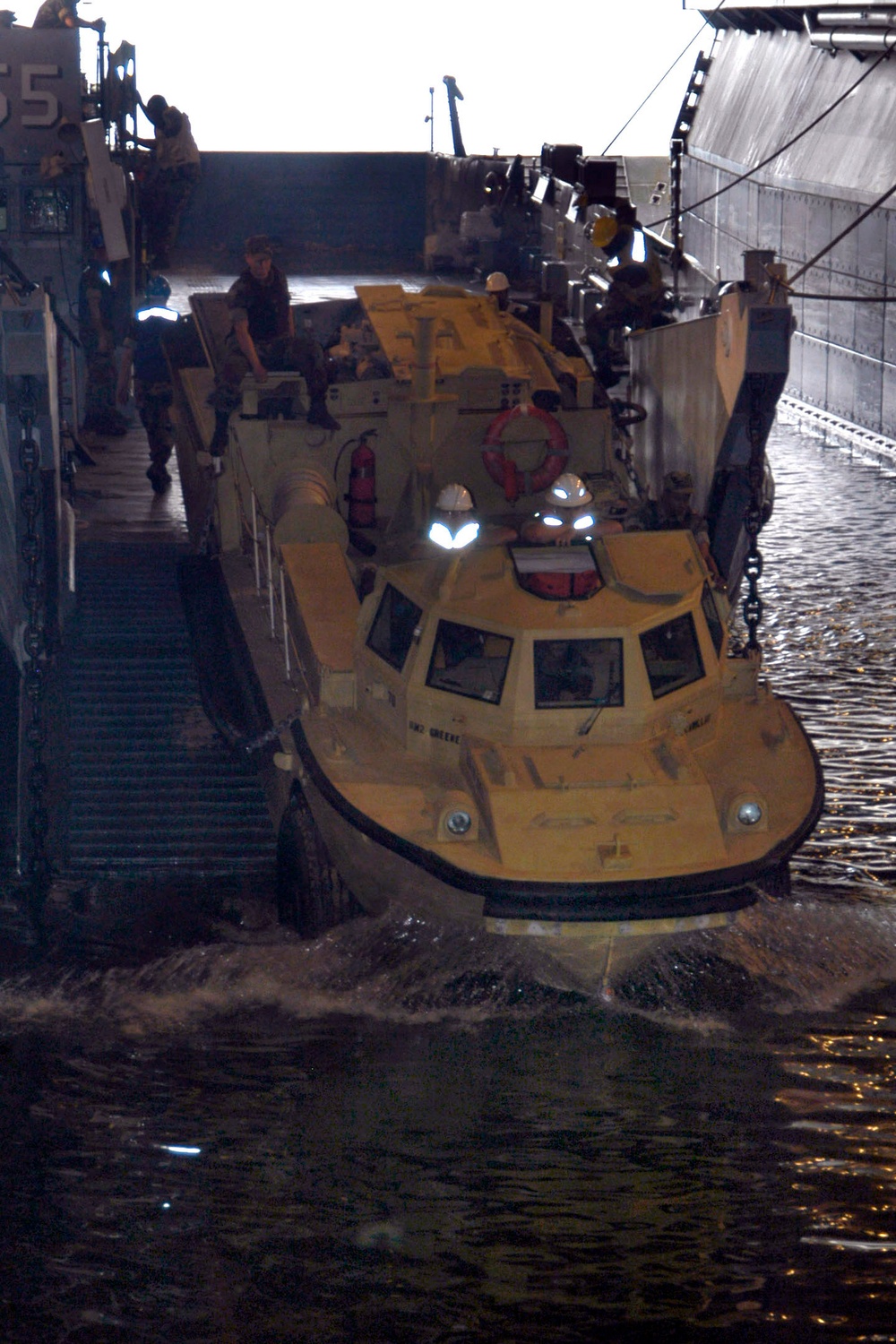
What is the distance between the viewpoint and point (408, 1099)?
694 centimetres

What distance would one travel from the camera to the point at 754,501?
30.1ft

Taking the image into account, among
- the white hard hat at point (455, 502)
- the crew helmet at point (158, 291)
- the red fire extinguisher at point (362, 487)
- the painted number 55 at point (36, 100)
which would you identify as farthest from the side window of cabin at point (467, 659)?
the painted number 55 at point (36, 100)

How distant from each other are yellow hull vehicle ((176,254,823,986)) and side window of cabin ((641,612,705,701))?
0.04ft

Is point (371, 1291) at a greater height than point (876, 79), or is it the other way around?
point (876, 79)

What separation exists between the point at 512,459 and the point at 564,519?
7.07 feet

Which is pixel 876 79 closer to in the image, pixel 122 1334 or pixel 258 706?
pixel 258 706

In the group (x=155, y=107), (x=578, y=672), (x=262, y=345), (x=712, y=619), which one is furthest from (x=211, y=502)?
(x=155, y=107)

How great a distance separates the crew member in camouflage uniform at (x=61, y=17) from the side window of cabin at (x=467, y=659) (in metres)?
11.1

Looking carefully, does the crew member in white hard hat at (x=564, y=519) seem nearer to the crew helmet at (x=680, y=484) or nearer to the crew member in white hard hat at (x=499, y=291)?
the crew helmet at (x=680, y=484)

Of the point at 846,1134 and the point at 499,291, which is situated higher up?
the point at 499,291

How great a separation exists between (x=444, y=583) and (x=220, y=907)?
87.1 inches

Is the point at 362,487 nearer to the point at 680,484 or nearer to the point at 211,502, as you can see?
the point at 211,502

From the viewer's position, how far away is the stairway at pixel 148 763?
9375 mm

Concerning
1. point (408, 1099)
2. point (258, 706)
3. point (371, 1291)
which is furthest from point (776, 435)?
point (371, 1291)
